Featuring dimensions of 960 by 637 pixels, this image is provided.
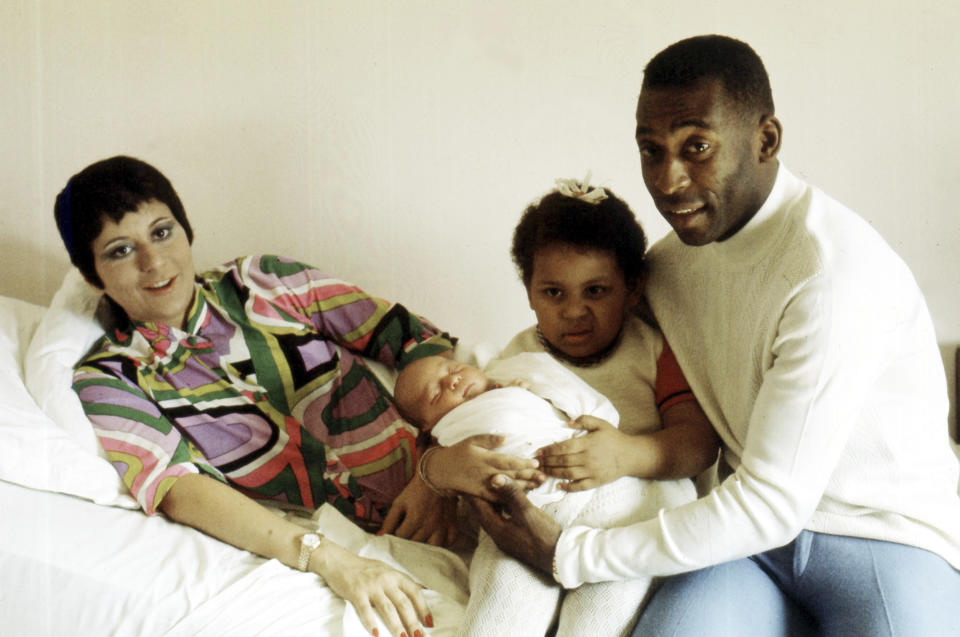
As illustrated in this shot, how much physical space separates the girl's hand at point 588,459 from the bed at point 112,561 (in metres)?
0.29

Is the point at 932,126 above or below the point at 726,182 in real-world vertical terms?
above

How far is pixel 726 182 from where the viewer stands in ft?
3.70

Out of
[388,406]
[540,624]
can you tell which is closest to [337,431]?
[388,406]

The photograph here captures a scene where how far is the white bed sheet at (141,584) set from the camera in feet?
3.88

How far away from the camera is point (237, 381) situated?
1.60 meters

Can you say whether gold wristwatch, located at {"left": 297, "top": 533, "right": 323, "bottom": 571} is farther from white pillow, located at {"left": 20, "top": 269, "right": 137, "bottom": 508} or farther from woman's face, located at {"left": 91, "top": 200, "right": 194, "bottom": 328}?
woman's face, located at {"left": 91, "top": 200, "right": 194, "bottom": 328}

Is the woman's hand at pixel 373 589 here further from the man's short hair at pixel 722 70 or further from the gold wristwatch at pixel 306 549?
the man's short hair at pixel 722 70

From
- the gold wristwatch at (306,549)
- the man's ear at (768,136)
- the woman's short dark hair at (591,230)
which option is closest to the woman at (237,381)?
the gold wristwatch at (306,549)

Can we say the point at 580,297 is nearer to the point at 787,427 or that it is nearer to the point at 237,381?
the point at 787,427

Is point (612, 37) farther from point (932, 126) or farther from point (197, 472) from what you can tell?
point (197, 472)

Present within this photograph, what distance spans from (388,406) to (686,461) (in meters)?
0.67

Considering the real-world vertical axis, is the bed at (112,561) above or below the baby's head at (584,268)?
below

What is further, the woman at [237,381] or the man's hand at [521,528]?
the woman at [237,381]

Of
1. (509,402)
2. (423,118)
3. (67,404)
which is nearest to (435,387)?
(509,402)
